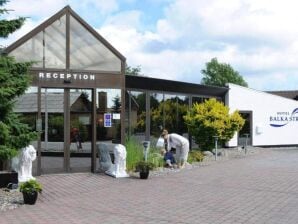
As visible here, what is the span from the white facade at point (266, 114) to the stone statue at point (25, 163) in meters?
19.7

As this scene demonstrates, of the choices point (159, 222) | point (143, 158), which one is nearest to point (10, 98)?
point (159, 222)

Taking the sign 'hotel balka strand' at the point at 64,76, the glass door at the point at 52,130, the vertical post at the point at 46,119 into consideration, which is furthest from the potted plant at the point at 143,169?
the sign 'hotel balka strand' at the point at 64,76

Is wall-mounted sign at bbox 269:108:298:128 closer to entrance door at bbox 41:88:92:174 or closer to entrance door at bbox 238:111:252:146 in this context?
entrance door at bbox 238:111:252:146

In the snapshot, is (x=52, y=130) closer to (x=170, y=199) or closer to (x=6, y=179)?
(x=6, y=179)

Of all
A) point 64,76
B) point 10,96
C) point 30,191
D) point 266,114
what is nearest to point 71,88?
point 64,76

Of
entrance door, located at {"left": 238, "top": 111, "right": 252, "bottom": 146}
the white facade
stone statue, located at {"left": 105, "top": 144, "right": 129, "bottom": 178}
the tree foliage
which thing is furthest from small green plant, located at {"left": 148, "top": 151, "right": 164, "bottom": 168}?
entrance door, located at {"left": 238, "top": 111, "right": 252, "bottom": 146}

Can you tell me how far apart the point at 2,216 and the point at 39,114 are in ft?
21.3

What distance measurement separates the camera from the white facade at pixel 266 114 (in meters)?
33.7

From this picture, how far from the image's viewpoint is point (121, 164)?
16578 millimetres

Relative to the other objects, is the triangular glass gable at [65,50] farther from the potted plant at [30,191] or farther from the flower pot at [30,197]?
the flower pot at [30,197]

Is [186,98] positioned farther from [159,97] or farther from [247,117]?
[247,117]

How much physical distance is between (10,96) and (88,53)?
20.3ft

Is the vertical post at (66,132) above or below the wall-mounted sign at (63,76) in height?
below

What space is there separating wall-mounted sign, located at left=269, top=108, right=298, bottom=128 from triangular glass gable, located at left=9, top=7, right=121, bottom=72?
65.0 feet
